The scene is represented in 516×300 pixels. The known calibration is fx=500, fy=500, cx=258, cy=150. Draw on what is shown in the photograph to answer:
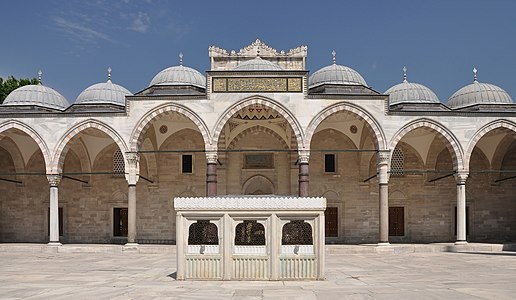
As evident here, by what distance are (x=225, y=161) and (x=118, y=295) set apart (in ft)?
40.9

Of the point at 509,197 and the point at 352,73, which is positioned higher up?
the point at 352,73

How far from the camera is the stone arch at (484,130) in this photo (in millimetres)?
17016

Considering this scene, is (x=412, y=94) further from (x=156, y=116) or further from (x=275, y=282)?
(x=275, y=282)

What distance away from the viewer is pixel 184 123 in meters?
19.8

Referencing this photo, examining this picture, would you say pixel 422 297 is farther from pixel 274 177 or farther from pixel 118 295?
pixel 274 177

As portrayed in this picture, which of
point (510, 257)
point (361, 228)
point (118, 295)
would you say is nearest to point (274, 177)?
point (361, 228)

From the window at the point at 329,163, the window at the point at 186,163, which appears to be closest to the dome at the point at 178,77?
the window at the point at 186,163

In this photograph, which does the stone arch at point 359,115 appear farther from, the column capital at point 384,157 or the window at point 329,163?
the window at point 329,163

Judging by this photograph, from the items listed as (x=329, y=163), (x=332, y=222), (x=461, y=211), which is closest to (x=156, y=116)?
(x=329, y=163)

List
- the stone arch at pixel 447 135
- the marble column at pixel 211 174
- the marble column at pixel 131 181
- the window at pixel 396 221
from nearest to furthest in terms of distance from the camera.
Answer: the marble column at pixel 211 174 → the marble column at pixel 131 181 → the stone arch at pixel 447 135 → the window at pixel 396 221

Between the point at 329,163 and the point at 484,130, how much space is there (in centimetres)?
607

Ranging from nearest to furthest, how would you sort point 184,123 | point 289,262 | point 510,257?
point 289,262
point 510,257
point 184,123

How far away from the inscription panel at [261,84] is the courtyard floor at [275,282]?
575 centimetres

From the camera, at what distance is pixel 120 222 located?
2075cm
